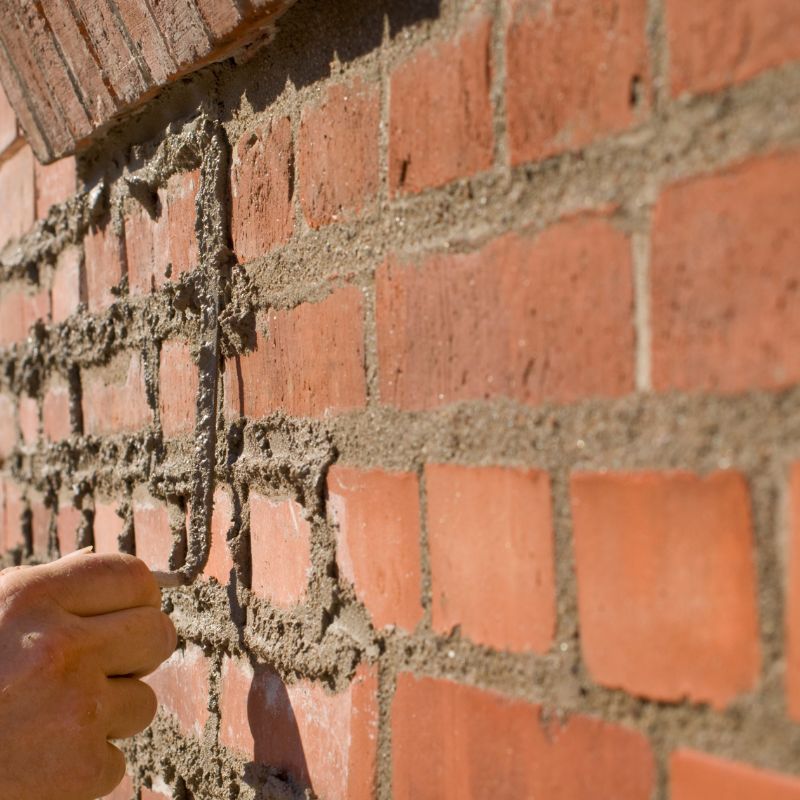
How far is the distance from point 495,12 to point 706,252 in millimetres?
258

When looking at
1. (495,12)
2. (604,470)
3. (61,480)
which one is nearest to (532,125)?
(495,12)

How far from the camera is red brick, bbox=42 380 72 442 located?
143 centimetres

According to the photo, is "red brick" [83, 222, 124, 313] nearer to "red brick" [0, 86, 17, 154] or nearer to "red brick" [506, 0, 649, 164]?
"red brick" [0, 86, 17, 154]

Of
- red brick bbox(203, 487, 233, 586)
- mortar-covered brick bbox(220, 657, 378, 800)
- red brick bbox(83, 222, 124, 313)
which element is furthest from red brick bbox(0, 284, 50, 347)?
mortar-covered brick bbox(220, 657, 378, 800)

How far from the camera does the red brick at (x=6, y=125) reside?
5.43ft

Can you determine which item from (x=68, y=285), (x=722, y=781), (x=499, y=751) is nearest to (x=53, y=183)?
(x=68, y=285)

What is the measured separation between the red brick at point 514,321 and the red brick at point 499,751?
0.22 m

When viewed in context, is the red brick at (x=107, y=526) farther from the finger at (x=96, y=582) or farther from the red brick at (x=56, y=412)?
the finger at (x=96, y=582)

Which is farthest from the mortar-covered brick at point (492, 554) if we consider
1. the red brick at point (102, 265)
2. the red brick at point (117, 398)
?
the red brick at point (102, 265)

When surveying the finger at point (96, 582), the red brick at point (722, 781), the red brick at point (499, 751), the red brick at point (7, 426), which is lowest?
the red brick at point (499, 751)

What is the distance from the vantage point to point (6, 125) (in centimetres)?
169

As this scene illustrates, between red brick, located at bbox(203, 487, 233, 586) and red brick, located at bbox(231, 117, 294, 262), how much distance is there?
259mm

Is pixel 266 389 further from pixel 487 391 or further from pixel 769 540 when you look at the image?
pixel 769 540

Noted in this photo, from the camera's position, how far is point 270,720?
0.97 meters
